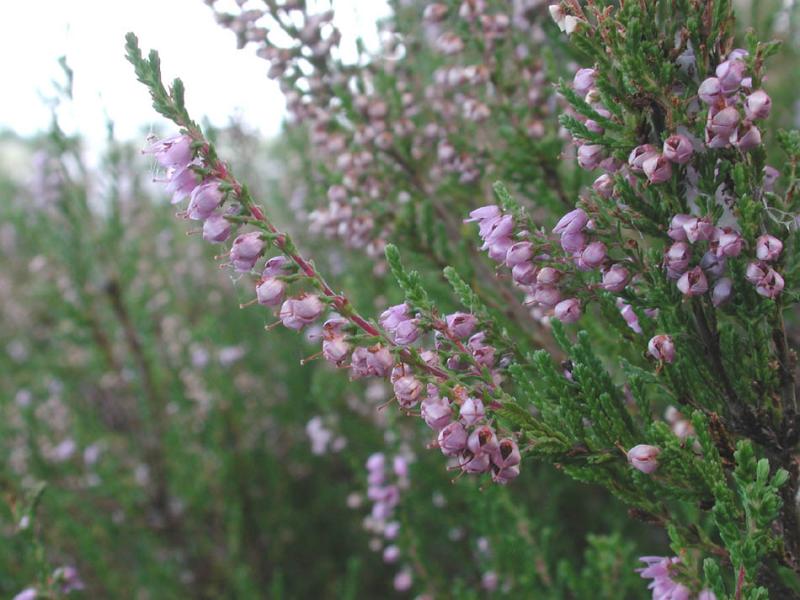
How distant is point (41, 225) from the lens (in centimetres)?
426

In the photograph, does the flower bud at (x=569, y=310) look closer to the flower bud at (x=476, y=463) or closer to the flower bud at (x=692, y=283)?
the flower bud at (x=692, y=283)

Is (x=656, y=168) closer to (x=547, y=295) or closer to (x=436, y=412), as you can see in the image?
(x=547, y=295)

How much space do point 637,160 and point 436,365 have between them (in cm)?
48

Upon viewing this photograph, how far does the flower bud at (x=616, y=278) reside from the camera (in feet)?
3.95

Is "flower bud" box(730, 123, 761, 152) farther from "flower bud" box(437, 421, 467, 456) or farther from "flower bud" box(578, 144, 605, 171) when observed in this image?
"flower bud" box(437, 421, 467, 456)

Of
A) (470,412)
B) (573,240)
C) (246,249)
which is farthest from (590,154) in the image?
(246,249)

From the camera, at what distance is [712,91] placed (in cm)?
110

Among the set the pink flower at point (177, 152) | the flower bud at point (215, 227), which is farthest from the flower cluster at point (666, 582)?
the pink flower at point (177, 152)

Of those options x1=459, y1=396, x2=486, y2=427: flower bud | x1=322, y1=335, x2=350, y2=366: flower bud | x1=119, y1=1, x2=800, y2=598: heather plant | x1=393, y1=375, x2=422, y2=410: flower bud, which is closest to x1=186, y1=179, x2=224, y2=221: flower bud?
x1=119, y1=1, x2=800, y2=598: heather plant

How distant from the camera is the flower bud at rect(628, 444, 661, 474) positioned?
1.18m

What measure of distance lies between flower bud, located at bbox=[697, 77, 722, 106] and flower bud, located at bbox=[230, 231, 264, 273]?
762mm

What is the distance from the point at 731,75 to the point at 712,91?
0.12 feet

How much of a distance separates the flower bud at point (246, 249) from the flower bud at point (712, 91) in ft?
2.50

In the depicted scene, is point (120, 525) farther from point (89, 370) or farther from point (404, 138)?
point (404, 138)
